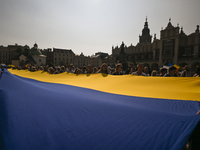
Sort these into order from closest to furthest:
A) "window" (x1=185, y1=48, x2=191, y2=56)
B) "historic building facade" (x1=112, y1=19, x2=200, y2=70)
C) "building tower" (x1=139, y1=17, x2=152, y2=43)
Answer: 1. "historic building facade" (x1=112, y1=19, x2=200, y2=70)
2. "window" (x1=185, y1=48, x2=191, y2=56)
3. "building tower" (x1=139, y1=17, x2=152, y2=43)

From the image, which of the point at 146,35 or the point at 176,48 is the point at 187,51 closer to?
the point at 176,48

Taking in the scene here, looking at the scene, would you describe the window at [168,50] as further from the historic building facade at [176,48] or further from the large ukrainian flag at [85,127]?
the large ukrainian flag at [85,127]

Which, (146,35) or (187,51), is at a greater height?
(146,35)

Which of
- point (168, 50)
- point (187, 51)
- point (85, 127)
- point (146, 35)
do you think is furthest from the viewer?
point (146, 35)

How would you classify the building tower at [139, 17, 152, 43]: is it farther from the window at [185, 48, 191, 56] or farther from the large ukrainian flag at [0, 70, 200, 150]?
the large ukrainian flag at [0, 70, 200, 150]

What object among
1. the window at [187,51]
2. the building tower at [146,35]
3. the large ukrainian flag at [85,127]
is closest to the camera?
the large ukrainian flag at [85,127]

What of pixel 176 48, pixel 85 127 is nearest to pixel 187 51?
pixel 176 48

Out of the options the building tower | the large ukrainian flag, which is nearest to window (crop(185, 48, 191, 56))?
the building tower

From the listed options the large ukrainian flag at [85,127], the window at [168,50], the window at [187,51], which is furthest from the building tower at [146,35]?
the large ukrainian flag at [85,127]

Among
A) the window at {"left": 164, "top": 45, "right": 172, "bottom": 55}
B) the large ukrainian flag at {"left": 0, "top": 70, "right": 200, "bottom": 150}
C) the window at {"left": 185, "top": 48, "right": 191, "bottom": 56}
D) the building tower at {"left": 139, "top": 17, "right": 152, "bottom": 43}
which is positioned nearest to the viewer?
the large ukrainian flag at {"left": 0, "top": 70, "right": 200, "bottom": 150}

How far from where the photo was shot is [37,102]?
195 centimetres

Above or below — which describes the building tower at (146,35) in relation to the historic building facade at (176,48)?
above

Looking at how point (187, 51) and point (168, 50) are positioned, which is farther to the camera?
point (168, 50)

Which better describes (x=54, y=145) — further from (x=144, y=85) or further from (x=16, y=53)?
(x=16, y=53)
